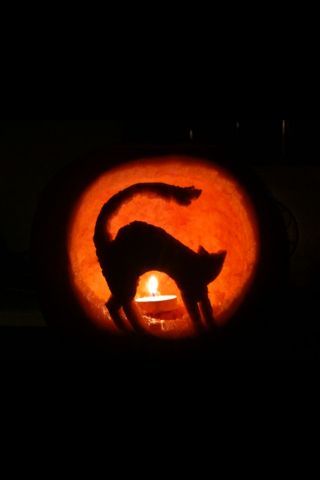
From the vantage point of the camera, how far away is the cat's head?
958 millimetres

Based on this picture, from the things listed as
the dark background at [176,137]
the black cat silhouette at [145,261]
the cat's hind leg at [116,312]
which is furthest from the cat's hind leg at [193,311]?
the dark background at [176,137]

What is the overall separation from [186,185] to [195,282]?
0.70 feet

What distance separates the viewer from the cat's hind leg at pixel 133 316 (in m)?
0.98

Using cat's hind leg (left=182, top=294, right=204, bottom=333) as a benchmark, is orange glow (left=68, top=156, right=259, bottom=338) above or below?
above

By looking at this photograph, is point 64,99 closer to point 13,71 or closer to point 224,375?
point 13,71

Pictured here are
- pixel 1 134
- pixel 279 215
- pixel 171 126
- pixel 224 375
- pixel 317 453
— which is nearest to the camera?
pixel 317 453

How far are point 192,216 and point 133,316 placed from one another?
251mm

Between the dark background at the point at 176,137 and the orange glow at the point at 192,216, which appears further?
the dark background at the point at 176,137

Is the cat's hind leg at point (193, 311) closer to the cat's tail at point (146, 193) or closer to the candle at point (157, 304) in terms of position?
the candle at point (157, 304)

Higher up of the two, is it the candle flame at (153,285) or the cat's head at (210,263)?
the cat's head at (210,263)

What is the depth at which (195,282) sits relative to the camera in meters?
0.96

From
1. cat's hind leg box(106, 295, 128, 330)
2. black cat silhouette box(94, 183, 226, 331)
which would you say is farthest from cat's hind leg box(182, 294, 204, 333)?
cat's hind leg box(106, 295, 128, 330)

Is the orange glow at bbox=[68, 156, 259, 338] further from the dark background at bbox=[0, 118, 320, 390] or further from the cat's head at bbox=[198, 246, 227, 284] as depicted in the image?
the dark background at bbox=[0, 118, 320, 390]

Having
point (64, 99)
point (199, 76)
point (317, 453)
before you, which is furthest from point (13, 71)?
point (317, 453)
